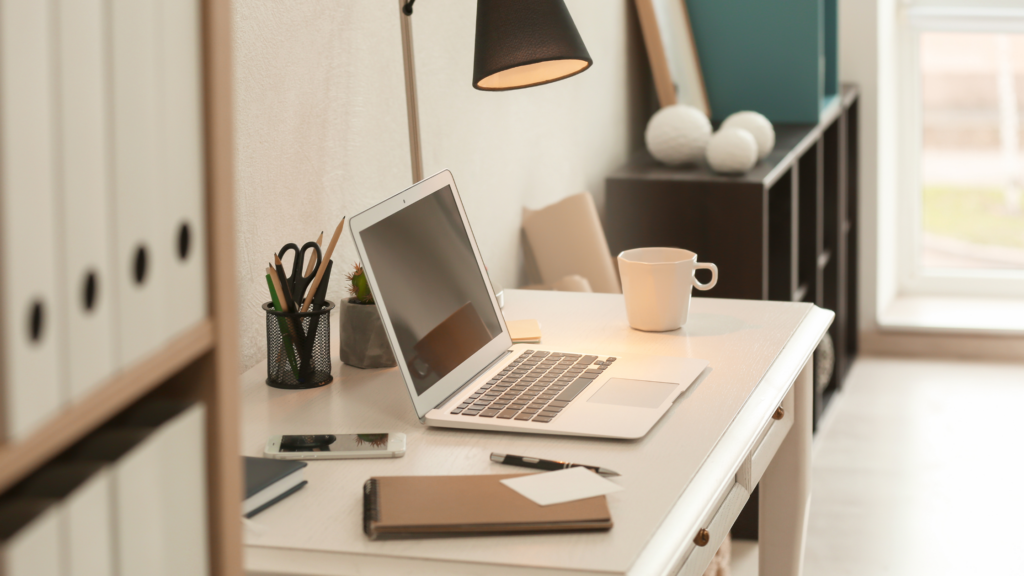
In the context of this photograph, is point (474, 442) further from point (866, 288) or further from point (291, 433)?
point (866, 288)

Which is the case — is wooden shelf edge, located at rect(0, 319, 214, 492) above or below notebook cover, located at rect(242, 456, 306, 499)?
above

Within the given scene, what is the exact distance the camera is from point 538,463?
3.13 ft

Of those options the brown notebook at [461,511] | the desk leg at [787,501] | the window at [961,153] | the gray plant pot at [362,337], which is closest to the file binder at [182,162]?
the brown notebook at [461,511]

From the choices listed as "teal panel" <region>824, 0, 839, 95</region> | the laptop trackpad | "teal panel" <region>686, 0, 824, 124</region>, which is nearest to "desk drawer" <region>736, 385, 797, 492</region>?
the laptop trackpad

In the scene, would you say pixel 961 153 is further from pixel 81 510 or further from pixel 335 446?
pixel 81 510

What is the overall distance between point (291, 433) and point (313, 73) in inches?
22.9

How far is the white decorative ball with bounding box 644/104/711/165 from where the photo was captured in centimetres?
254

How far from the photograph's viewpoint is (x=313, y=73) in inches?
56.4

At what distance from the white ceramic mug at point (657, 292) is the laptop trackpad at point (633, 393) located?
8.6 inches

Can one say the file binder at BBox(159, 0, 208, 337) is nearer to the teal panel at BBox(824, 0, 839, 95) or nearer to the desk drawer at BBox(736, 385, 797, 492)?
the desk drawer at BBox(736, 385, 797, 492)

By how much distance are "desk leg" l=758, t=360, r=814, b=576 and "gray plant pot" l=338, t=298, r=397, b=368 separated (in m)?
0.61

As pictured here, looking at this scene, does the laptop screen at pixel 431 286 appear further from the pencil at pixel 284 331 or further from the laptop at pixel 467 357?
the pencil at pixel 284 331

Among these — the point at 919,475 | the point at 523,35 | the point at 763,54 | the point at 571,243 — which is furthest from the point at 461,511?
the point at 763,54

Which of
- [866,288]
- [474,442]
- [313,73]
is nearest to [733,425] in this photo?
[474,442]
